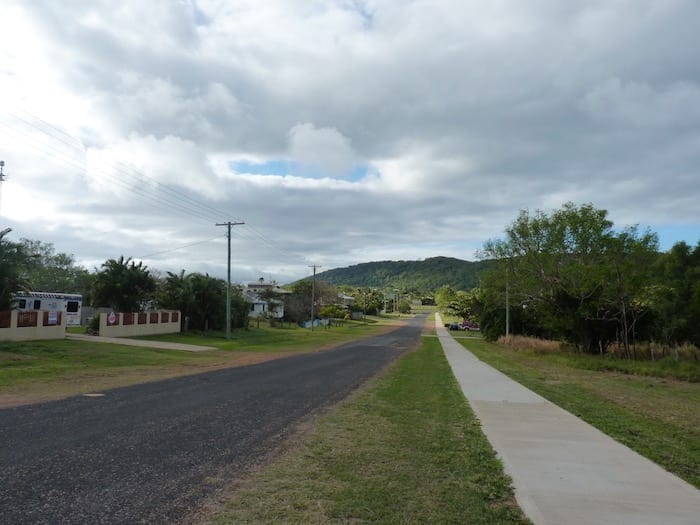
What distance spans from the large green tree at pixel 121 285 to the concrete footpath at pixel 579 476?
104ft

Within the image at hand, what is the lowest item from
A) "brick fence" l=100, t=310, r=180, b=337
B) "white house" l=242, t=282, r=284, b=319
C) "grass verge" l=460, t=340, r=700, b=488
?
"grass verge" l=460, t=340, r=700, b=488

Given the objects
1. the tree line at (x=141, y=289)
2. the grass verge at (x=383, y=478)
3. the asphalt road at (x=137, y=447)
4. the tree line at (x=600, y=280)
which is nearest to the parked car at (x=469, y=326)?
the tree line at (x=141, y=289)

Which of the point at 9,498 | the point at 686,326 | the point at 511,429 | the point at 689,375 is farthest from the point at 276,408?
the point at 686,326

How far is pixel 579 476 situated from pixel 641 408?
7594 mm

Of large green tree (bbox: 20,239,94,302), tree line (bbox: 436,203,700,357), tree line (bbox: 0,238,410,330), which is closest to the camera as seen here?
tree line (bbox: 0,238,410,330)

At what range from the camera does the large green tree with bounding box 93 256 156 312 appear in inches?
1449

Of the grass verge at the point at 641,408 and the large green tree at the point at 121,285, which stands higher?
the large green tree at the point at 121,285

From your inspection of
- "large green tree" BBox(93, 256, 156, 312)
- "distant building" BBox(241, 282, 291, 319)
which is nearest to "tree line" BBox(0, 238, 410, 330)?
"large green tree" BBox(93, 256, 156, 312)

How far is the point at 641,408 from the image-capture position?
1252cm

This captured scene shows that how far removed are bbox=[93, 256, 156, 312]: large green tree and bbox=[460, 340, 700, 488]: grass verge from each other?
85.6 ft

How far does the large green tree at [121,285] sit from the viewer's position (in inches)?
1449

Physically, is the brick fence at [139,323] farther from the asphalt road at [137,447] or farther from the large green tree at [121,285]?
the asphalt road at [137,447]

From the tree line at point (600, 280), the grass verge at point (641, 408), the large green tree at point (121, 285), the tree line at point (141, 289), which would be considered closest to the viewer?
the grass verge at point (641, 408)

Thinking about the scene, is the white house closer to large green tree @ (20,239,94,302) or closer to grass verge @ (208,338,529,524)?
large green tree @ (20,239,94,302)
